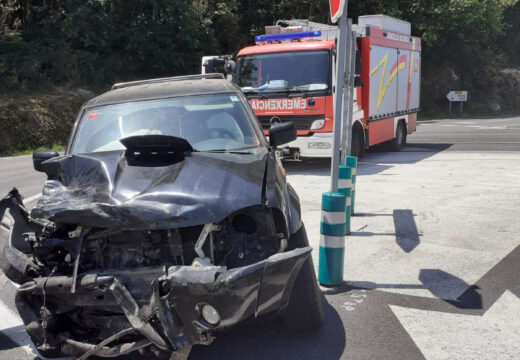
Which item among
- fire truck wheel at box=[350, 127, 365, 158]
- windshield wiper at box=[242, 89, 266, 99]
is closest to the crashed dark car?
windshield wiper at box=[242, 89, 266, 99]

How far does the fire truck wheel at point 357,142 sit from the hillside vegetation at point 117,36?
1129 cm

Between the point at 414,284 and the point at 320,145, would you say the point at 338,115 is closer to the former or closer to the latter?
the point at 414,284

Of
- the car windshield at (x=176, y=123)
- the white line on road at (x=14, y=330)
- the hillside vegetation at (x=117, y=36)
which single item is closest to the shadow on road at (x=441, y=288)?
the car windshield at (x=176, y=123)

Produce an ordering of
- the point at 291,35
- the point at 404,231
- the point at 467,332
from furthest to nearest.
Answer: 1. the point at 291,35
2. the point at 404,231
3. the point at 467,332

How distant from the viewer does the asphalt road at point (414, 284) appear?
158 inches

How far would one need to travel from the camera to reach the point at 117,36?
24016 millimetres

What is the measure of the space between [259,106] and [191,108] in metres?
7.47

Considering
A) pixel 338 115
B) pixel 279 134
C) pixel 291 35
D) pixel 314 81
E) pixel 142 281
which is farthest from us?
pixel 291 35

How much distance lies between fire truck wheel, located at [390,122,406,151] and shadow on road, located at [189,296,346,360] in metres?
12.5

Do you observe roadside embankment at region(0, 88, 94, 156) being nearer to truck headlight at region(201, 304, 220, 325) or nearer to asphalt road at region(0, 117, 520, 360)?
asphalt road at region(0, 117, 520, 360)

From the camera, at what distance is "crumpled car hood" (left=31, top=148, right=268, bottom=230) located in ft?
10.8

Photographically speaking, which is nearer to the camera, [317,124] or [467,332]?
[467,332]

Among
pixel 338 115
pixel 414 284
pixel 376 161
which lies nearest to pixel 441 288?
pixel 414 284

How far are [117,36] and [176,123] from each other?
67.5 feet
